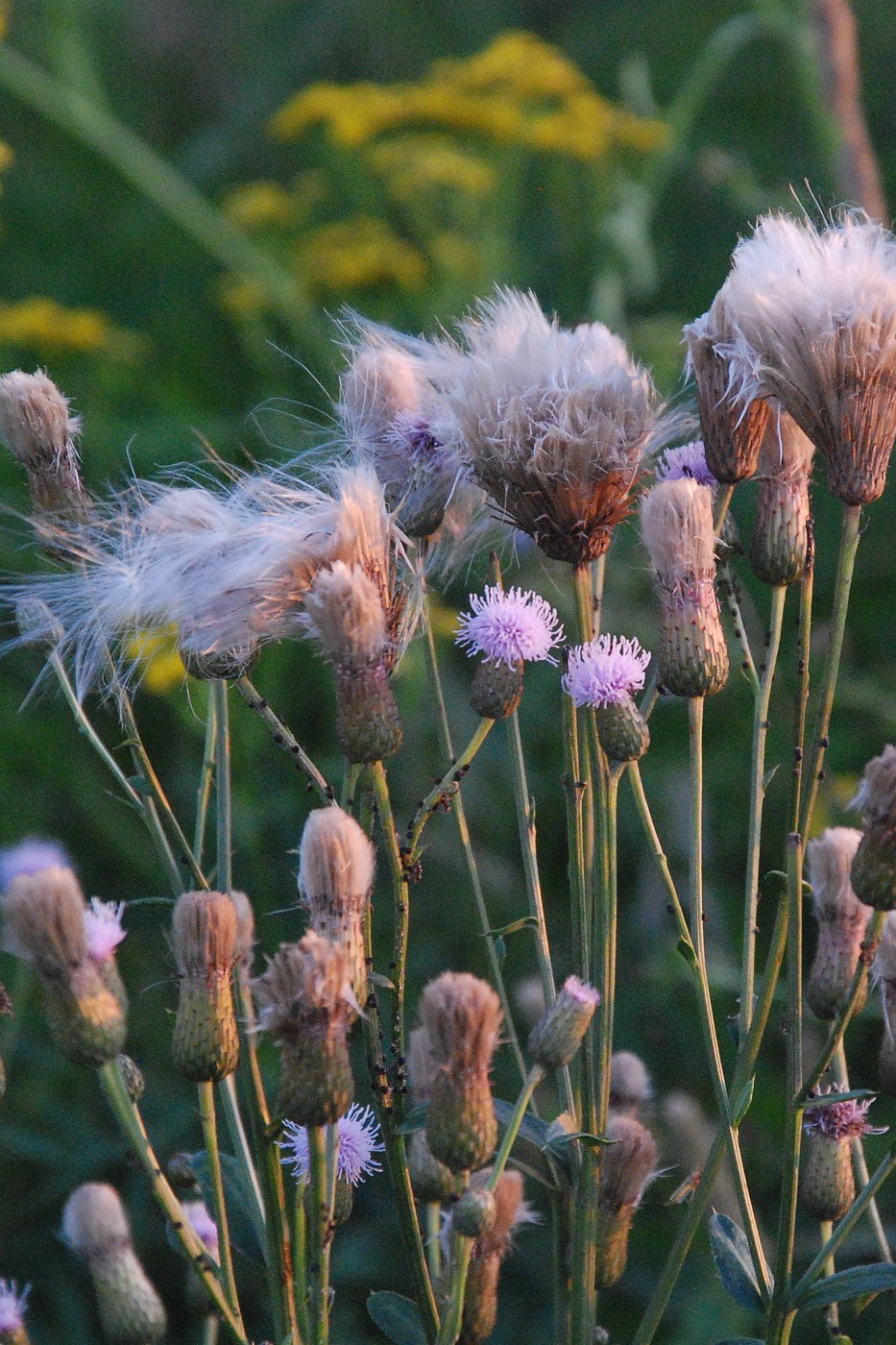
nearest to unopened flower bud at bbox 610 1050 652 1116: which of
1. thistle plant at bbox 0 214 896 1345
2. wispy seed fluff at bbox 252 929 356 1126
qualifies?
thistle plant at bbox 0 214 896 1345

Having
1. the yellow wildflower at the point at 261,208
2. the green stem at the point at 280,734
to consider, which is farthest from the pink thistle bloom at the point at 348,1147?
the yellow wildflower at the point at 261,208

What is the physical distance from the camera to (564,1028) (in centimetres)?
106

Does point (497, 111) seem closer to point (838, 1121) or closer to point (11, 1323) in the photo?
point (838, 1121)

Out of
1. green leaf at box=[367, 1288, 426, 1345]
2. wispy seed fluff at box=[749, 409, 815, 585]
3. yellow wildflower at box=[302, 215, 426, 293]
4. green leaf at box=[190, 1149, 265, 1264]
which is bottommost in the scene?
green leaf at box=[367, 1288, 426, 1345]

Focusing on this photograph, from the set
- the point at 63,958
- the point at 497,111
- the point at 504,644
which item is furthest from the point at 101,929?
the point at 497,111

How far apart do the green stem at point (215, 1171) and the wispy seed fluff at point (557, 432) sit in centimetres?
54

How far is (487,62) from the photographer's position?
13.2 ft

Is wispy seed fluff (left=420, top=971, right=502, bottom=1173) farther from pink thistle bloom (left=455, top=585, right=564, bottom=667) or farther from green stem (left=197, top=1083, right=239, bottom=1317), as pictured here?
pink thistle bloom (left=455, top=585, right=564, bottom=667)

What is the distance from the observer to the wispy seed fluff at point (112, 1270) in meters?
1.24

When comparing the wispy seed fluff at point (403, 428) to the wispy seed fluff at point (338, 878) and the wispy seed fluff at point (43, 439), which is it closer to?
the wispy seed fluff at point (43, 439)

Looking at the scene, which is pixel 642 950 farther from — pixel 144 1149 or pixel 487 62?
pixel 487 62

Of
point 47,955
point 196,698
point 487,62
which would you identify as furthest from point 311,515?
point 487,62

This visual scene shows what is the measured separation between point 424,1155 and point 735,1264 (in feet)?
0.94

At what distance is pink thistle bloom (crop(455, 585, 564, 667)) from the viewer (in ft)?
4.05
